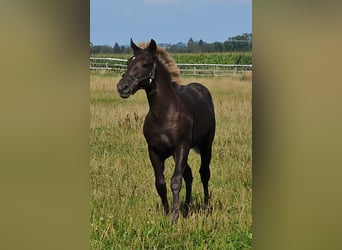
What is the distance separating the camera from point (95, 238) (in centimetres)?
195

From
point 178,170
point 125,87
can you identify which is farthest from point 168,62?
point 178,170

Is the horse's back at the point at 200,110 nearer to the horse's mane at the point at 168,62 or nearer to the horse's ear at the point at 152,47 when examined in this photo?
the horse's mane at the point at 168,62

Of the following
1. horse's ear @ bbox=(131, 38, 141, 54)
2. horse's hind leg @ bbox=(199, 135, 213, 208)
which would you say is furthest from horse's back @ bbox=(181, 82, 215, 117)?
horse's ear @ bbox=(131, 38, 141, 54)

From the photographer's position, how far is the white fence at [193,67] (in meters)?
1.95

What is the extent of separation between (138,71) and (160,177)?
0.42 meters

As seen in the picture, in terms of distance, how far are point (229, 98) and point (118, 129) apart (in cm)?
46

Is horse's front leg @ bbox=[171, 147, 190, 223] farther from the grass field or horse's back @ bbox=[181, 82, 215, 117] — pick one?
horse's back @ bbox=[181, 82, 215, 117]

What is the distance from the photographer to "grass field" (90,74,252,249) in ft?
6.36

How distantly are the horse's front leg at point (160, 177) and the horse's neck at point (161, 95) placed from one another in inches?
6.7

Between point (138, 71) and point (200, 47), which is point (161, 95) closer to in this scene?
point (138, 71)

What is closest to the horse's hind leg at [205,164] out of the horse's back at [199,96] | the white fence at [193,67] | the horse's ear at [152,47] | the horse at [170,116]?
the horse at [170,116]
